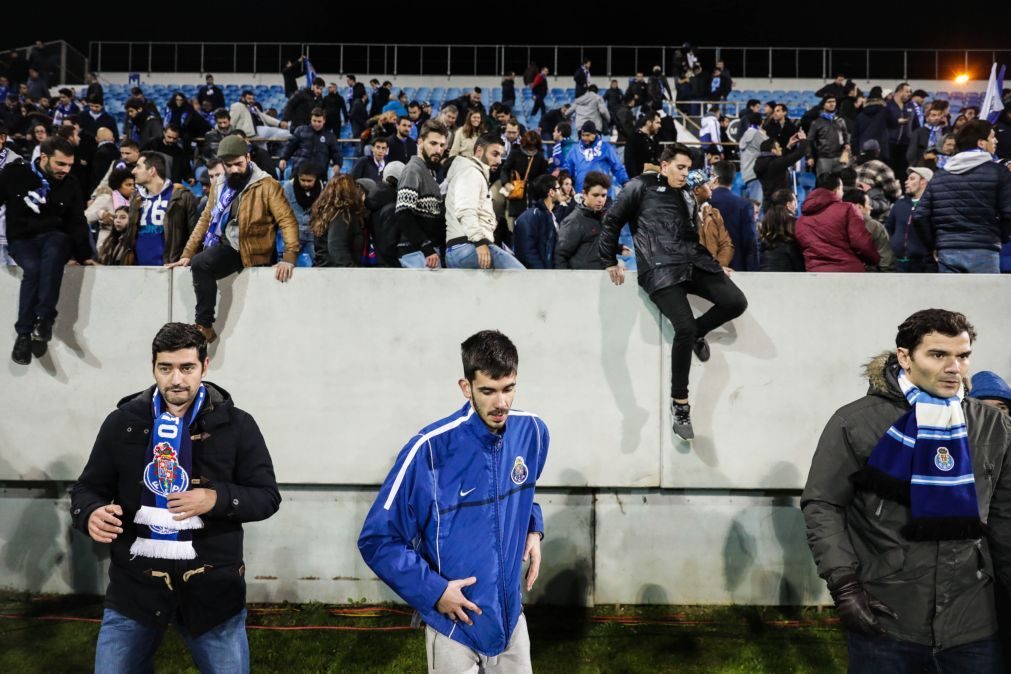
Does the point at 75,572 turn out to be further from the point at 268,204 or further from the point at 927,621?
the point at 927,621

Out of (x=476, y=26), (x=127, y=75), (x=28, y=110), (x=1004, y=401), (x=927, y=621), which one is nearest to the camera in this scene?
(x=927, y=621)

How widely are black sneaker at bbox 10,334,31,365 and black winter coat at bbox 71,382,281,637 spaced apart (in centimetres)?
305

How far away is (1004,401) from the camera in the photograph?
15.8ft

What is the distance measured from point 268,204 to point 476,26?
84.3 ft

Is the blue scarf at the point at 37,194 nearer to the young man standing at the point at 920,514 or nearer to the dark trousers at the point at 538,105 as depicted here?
the young man standing at the point at 920,514

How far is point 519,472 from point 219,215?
3.94m

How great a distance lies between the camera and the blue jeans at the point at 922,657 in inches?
127

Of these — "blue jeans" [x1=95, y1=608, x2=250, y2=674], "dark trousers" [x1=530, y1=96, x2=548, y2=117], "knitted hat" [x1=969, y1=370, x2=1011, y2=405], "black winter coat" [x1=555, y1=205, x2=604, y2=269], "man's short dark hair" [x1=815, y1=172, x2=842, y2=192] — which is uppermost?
"dark trousers" [x1=530, y1=96, x2=548, y2=117]

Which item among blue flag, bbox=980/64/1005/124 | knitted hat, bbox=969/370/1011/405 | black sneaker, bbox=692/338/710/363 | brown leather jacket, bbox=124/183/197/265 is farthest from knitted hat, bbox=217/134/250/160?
blue flag, bbox=980/64/1005/124

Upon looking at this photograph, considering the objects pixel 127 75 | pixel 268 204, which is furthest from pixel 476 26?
pixel 268 204

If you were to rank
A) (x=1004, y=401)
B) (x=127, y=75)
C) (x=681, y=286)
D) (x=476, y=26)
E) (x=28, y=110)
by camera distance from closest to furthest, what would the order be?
(x=1004, y=401)
(x=681, y=286)
(x=28, y=110)
(x=127, y=75)
(x=476, y=26)

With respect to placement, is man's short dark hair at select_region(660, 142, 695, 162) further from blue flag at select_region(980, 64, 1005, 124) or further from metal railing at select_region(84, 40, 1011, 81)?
metal railing at select_region(84, 40, 1011, 81)

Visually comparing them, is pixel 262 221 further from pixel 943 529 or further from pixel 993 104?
pixel 993 104

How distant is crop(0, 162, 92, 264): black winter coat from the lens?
6414 mm
